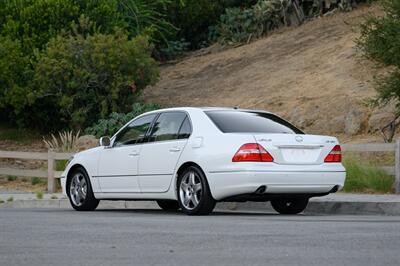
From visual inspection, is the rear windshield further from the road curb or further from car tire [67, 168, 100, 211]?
car tire [67, 168, 100, 211]

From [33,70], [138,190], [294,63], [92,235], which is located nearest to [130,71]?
[33,70]

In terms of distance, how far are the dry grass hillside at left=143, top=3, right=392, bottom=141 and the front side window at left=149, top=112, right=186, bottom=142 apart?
12.7 meters

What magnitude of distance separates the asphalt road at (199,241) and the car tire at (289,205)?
167cm

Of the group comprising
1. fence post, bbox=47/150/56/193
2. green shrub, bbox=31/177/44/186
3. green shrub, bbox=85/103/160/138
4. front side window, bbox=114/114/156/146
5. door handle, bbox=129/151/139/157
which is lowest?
green shrub, bbox=31/177/44/186

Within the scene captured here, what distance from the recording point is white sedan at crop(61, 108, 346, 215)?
14516mm

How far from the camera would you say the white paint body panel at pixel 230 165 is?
47.5 ft

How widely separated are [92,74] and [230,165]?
61.2 feet

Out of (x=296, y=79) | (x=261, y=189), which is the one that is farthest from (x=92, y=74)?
(x=261, y=189)

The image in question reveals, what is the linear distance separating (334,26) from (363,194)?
63.1 feet

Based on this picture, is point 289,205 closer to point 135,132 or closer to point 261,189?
point 261,189

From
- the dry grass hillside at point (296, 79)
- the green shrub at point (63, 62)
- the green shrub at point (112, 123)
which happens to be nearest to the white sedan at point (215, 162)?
the dry grass hillside at point (296, 79)

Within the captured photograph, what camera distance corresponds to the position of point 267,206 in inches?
682

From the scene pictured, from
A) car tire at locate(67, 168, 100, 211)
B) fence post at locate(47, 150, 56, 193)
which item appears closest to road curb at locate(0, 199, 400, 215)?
car tire at locate(67, 168, 100, 211)

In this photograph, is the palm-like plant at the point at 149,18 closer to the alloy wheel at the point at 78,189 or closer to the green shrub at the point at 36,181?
the green shrub at the point at 36,181
